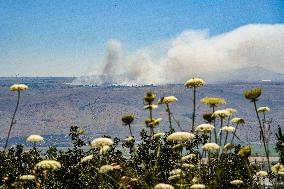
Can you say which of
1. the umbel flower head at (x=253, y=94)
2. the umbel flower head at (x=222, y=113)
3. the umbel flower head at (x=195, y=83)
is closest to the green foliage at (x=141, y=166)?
the umbel flower head at (x=253, y=94)

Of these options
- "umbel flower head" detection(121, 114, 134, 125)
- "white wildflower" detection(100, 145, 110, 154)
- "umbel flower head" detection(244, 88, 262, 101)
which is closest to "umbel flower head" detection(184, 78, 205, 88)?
"umbel flower head" detection(244, 88, 262, 101)

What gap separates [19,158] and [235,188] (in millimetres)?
11411

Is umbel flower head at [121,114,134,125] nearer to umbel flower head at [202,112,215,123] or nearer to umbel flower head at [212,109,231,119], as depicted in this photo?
umbel flower head at [202,112,215,123]

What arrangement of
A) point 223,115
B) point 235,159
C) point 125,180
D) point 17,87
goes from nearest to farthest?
point 125,180 → point 223,115 → point 17,87 → point 235,159

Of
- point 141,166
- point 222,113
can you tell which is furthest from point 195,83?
point 141,166

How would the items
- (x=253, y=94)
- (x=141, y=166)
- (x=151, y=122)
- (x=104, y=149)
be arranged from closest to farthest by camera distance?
(x=253, y=94) → (x=104, y=149) → (x=151, y=122) → (x=141, y=166)

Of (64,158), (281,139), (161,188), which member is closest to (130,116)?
(281,139)

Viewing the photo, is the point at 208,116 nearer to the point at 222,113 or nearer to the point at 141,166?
the point at 222,113

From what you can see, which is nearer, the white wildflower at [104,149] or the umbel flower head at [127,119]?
the white wildflower at [104,149]

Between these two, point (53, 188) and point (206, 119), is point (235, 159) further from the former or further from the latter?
point (206, 119)

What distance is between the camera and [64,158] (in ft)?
60.7

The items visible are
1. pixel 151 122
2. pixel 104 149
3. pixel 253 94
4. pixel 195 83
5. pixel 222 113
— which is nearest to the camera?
pixel 253 94

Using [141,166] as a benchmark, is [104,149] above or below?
above

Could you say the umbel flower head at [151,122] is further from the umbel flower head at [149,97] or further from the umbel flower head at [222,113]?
the umbel flower head at [222,113]
